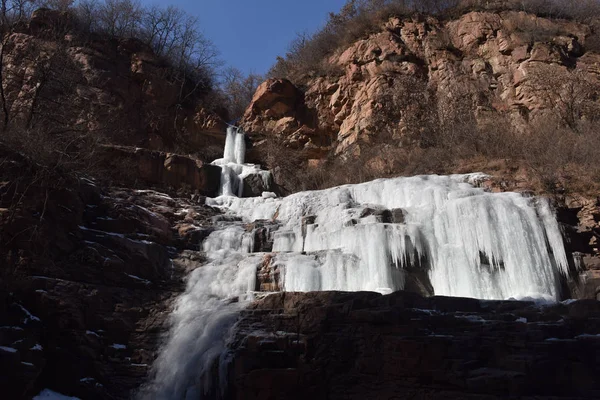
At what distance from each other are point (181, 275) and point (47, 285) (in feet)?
9.26

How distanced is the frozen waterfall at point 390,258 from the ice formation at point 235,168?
5.50m

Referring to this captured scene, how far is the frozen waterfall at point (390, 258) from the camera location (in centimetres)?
894

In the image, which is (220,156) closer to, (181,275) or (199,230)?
(199,230)

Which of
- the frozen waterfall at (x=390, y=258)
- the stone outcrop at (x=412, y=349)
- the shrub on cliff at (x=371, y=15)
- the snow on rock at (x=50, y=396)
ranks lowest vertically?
the snow on rock at (x=50, y=396)

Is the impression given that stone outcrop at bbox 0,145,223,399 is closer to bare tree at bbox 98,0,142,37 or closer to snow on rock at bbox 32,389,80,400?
snow on rock at bbox 32,389,80,400

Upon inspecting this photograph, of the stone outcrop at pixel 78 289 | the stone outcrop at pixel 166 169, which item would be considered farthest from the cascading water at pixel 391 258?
the stone outcrop at pixel 166 169

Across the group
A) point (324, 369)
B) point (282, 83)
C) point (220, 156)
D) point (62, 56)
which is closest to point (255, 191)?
point (220, 156)

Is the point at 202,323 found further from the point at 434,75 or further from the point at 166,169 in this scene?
the point at 434,75

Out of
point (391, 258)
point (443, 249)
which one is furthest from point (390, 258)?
point (443, 249)

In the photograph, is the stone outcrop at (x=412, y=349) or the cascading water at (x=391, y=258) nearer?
the stone outcrop at (x=412, y=349)

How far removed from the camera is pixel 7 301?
7633 mm

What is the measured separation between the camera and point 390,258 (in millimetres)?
9969

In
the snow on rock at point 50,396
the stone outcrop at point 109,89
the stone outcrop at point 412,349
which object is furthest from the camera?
the stone outcrop at point 109,89

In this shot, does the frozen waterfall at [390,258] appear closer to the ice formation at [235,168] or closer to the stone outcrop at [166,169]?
the stone outcrop at [166,169]
